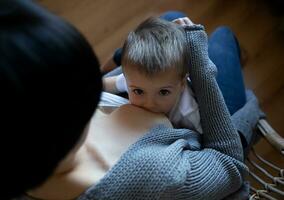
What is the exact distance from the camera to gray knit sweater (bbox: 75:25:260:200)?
76cm

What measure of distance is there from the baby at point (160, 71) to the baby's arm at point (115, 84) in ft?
0.40

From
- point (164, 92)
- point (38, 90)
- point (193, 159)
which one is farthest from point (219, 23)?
point (38, 90)

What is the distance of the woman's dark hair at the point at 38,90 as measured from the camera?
48 cm

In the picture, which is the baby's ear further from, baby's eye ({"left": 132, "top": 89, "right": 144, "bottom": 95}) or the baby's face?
baby's eye ({"left": 132, "top": 89, "right": 144, "bottom": 95})

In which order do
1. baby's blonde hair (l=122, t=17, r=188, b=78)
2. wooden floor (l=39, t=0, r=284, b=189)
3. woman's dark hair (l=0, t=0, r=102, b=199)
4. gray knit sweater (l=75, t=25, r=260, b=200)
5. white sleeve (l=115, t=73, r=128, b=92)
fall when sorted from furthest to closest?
1. wooden floor (l=39, t=0, r=284, b=189)
2. white sleeve (l=115, t=73, r=128, b=92)
3. baby's blonde hair (l=122, t=17, r=188, b=78)
4. gray knit sweater (l=75, t=25, r=260, b=200)
5. woman's dark hair (l=0, t=0, r=102, b=199)

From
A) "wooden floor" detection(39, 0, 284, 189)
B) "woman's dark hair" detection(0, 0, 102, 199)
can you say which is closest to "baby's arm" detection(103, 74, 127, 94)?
"woman's dark hair" detection(0, 0, 102, 199)

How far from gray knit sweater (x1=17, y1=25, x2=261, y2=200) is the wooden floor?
25.1 inches

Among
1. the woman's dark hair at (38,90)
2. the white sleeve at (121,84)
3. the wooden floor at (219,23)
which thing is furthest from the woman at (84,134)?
the wooden floor at (219,23)

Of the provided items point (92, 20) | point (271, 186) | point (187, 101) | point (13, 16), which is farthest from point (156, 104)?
point (92, 20)

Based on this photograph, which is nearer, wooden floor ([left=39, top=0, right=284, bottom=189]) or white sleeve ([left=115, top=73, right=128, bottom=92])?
white sleeve ([left=115, top=73, right=128, bottom=92])

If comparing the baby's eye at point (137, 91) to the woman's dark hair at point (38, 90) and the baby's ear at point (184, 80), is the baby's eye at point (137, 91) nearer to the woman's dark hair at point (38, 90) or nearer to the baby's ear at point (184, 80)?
the baby's ear at point (184, 80)

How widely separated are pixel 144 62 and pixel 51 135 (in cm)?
40

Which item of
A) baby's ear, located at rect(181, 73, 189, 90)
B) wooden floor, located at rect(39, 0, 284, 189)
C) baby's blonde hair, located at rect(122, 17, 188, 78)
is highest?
baby's blonde hair, located at rect(122, 17, 188, 78)

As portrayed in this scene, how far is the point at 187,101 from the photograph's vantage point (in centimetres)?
101
